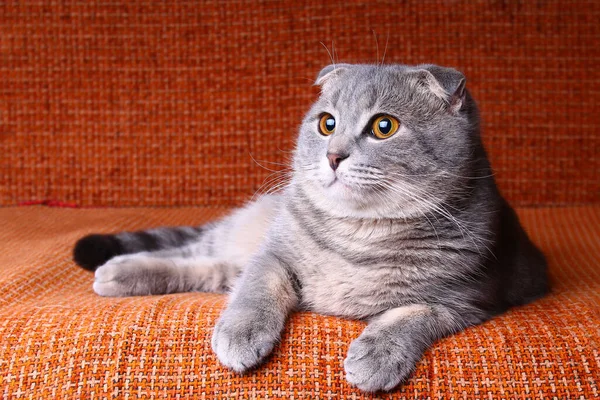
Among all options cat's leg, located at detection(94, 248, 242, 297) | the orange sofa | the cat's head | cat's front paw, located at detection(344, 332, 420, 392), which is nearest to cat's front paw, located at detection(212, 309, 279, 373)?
cat's front paw, located at detection(344, 332, 420, 392)

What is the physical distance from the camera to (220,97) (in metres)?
2.60

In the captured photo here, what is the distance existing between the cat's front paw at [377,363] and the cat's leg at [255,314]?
0.15 m

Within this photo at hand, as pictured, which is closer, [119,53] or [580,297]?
[580,297]

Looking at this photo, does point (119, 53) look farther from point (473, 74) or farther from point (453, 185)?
point (453, 185)

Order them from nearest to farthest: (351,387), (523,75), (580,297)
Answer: (351,387)
(580,297)
(523,75)

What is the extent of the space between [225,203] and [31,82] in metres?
0.92

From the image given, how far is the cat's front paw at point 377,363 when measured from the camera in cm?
110

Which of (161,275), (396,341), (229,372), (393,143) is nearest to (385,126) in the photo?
(393,143)

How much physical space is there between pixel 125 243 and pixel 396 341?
97 cm

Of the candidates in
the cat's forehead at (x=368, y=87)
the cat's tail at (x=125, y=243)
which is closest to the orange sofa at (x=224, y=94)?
the cat's tail at (x=125, y=243)

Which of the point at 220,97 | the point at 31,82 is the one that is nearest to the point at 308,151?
the point at 220,97

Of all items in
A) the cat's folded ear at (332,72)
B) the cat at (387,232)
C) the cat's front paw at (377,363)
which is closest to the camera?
the cat's front paw at (377,363)

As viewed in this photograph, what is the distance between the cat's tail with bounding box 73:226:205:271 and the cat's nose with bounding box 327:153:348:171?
786 millimetres

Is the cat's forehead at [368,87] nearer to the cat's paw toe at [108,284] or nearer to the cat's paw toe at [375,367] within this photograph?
the cat's paw toe at [375,367]
